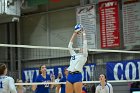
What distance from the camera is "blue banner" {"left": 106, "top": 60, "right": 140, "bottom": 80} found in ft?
32.8

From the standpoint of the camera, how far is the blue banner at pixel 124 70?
1001 cm

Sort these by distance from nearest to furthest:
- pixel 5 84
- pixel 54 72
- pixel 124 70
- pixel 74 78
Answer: pixel 5 84 < pixel 74 78 < pixel 124 70 < pixel 54 72

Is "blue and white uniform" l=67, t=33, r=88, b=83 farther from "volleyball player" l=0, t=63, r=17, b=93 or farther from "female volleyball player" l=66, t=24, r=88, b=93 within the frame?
"volleyball player" l=0, t=63, r=17, b=93

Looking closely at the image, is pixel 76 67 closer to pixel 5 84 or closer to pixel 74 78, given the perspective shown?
pixel 74 78

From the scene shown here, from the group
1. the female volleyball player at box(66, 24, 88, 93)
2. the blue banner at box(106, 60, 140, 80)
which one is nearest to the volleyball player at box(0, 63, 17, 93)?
the female volleyball player at box(66, 24, 88, 93)

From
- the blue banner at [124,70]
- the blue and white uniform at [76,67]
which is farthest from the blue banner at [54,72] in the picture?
the blue and white uniform at [76,67]

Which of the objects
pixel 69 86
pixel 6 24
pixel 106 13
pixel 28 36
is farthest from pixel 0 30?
pixel 69 86

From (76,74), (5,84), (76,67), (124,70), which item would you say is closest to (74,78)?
(76,74)

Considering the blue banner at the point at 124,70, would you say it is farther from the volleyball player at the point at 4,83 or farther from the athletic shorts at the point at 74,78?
the volleyball player at the point at 4,83

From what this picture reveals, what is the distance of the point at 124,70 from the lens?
10586mm

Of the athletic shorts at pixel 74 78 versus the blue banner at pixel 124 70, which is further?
the blue banner at pixel 124 70

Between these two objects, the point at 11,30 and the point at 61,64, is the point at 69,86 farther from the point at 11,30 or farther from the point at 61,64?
the point at 11,30

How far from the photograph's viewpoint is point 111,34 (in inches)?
501

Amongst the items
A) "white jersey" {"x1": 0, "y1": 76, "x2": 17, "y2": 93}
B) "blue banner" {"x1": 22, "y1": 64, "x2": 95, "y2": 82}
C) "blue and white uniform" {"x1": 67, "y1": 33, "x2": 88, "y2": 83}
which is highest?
"blue and white uniform" {"x1": 67, "y1": 33, "x2": 88, "y2": 83}
